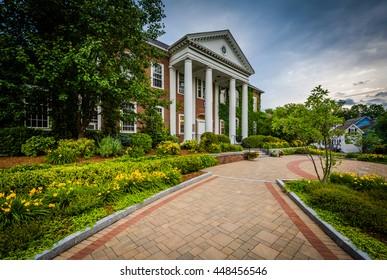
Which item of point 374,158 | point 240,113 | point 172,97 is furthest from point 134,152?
point 374,158

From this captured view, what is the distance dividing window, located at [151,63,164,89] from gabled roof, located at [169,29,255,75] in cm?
189

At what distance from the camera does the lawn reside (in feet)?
7.95

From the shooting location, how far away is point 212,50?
1425 centimetres

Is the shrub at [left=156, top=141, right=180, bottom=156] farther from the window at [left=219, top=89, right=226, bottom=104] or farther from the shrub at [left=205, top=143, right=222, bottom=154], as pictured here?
the window at [left=219, top=89, right=226, bottom=104]

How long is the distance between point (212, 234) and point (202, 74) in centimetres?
1636

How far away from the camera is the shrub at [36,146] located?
259 inches

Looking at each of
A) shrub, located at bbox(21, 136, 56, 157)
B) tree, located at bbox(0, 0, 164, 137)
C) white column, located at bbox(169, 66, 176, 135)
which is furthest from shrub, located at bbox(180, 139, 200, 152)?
shrub, located at bbox(21, 136, 56, 157)

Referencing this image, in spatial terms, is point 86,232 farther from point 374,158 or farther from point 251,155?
point 374,158

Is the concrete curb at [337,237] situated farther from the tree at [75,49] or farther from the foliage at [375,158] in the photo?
the foliage at [375,158]

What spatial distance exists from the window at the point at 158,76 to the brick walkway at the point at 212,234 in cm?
1185

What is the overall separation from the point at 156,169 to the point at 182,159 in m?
1.45

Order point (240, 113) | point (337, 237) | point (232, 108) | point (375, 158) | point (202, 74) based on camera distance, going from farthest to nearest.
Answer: point (240, 113) → point (202, 74) → point (232, 108) → point (375, 158) → point (337, 237)
